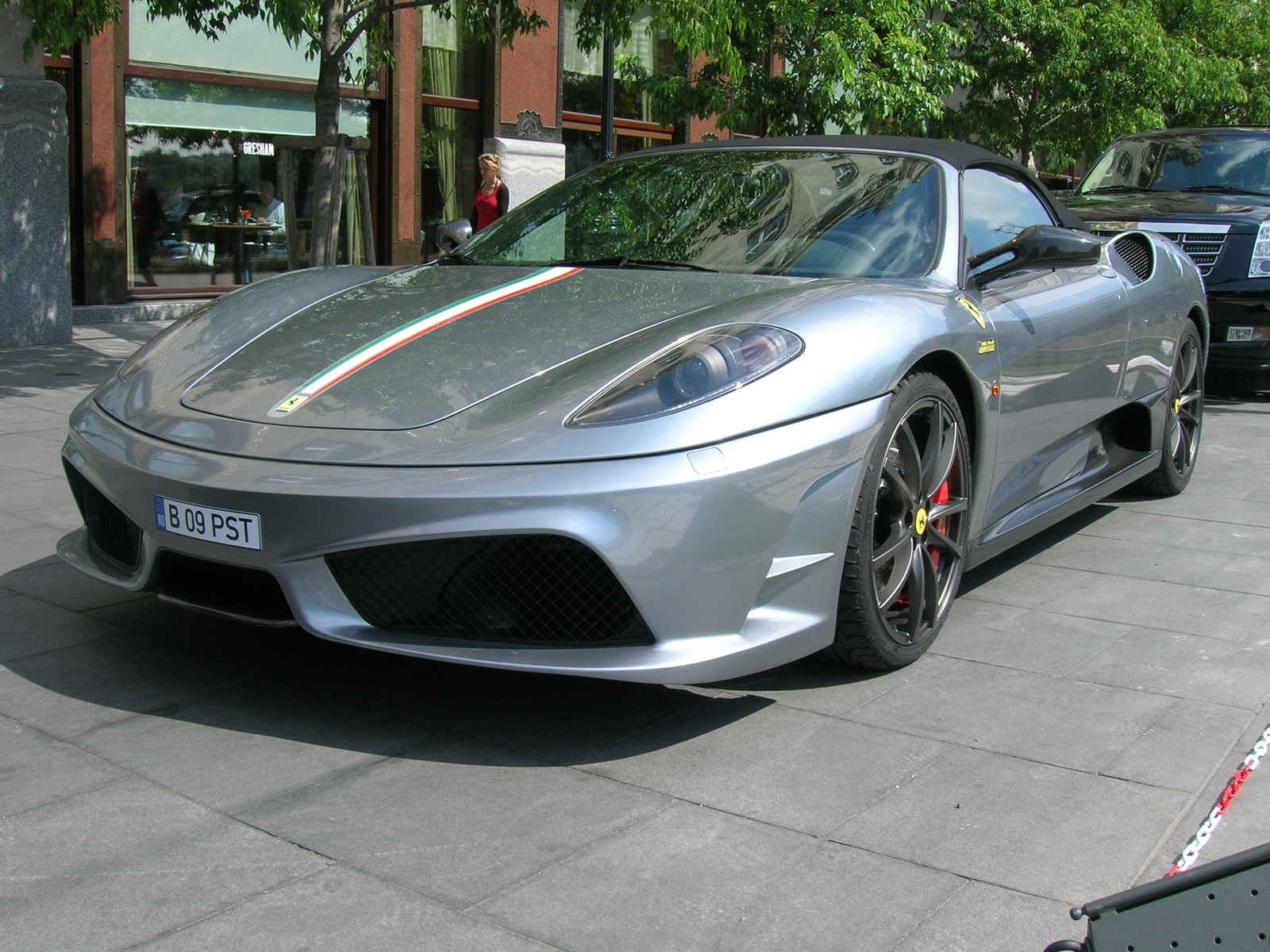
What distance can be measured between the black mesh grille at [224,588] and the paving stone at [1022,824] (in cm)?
130

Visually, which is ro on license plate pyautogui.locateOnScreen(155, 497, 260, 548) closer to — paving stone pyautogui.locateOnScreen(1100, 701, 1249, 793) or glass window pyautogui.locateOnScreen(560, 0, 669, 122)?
paving stone pyautogui.locateOnScreen(1100, 701, 1249, 793)

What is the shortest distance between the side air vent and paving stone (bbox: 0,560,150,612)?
3463mm

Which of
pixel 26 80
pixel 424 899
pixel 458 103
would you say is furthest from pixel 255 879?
pixel 458 103

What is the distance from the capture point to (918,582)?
346cm

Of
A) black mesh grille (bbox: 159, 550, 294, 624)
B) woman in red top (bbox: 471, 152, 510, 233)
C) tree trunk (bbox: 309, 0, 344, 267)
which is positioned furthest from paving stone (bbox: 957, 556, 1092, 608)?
woman in red top (bbox: 471, 152, 510, 233)

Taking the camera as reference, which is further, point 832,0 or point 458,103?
point 458,103

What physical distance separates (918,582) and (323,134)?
6302 millimetres

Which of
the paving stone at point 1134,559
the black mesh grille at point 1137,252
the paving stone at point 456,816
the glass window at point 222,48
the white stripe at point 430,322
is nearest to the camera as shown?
the paving stone at point 456,816

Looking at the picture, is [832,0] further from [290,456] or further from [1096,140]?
[290,456]

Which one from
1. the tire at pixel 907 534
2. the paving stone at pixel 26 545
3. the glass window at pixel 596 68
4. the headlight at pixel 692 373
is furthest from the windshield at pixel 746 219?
the glass window at pixel 596 68

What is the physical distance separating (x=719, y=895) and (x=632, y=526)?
0.74m

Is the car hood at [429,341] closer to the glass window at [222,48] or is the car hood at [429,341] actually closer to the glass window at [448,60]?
the glass window at [222,48]

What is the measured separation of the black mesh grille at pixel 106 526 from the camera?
328cm

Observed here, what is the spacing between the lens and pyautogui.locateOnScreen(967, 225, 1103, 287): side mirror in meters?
3.83
